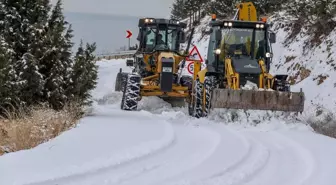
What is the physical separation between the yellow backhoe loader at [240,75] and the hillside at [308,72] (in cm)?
41

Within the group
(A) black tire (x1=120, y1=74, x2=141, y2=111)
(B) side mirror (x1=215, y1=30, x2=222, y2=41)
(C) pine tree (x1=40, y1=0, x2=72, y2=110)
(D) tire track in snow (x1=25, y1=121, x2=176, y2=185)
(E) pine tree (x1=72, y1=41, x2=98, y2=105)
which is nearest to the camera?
(D) tire track in snow (x1=25, y1=121, x2=176, y2=185)

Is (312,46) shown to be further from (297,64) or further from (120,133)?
(120,133)

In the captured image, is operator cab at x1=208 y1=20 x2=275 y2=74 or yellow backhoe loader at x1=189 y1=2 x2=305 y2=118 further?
operator cab at x1=208 y1=20 x2=275 y2=74

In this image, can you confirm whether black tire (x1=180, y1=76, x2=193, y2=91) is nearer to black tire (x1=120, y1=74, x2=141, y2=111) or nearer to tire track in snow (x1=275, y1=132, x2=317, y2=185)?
black tire (x1=120, y1=74, x2=141, y2=111)

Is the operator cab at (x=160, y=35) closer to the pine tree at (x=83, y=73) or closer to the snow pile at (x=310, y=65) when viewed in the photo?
the snow pile at (x=310, y=65)

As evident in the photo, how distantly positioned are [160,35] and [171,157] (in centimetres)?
962

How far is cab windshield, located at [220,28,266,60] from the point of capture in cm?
1274

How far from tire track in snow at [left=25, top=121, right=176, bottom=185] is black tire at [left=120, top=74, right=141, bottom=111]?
537cm

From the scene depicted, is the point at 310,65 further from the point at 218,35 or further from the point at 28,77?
the point at 28,77

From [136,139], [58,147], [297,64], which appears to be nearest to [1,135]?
[58,147]

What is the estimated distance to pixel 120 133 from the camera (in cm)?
838

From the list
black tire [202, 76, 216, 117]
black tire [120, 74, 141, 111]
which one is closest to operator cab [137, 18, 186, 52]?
black tire [120, 74, 141, 111]

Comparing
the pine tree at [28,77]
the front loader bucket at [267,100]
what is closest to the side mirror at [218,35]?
the front loader bucket at [267,100]

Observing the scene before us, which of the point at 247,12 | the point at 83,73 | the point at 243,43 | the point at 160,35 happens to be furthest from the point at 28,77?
the point at 247,12
